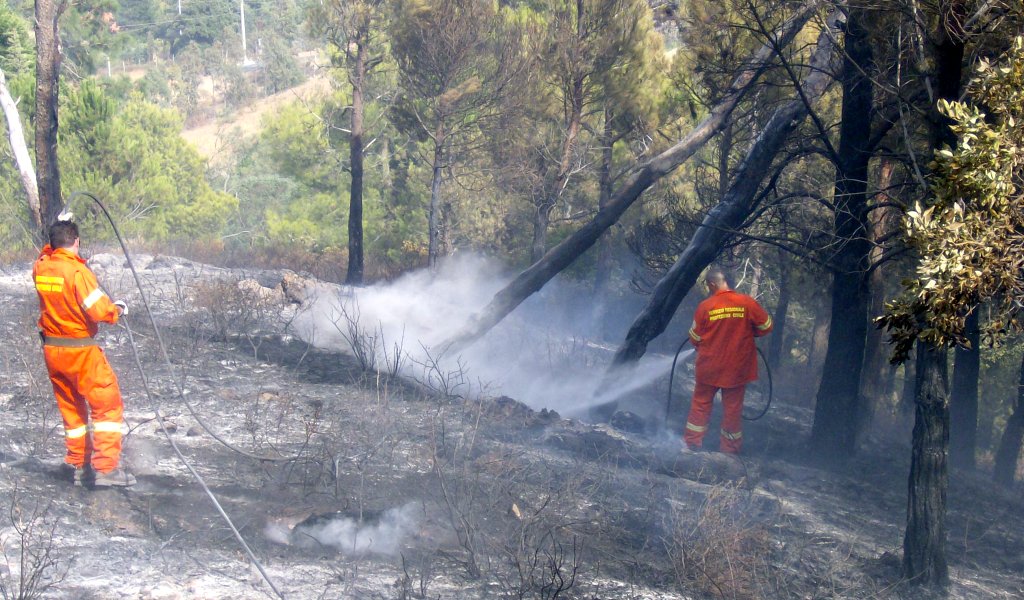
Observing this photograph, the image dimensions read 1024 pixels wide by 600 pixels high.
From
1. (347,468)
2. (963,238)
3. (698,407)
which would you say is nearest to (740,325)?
(698,407)

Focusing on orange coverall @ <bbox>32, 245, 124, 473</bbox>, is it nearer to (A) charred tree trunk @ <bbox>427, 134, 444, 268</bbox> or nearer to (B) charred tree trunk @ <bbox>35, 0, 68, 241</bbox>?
(B) charred tree trunk @ <bbox>35, 0, 68, 241</bbox>

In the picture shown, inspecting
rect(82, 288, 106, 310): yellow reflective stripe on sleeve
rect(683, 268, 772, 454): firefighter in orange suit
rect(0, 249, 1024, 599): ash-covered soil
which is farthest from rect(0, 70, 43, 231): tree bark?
rect(683, 268, 772, 454): firefighter in orange suit

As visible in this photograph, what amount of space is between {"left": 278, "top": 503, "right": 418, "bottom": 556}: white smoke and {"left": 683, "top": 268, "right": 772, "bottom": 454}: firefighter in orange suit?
387 centimetres

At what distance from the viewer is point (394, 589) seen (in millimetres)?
4559

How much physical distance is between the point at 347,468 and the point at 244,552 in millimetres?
1619

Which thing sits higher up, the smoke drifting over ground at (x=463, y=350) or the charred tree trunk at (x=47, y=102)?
the charred tree trunk at (x=47, y=102)

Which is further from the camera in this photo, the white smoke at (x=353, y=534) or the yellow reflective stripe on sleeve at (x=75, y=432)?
the yellow reflective stripe on sleeve at (x=75, y=432)

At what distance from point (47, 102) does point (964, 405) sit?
14.4 metres

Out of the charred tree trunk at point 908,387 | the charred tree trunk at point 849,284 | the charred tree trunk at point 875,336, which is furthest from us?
the charred tree trunk at point 908,387

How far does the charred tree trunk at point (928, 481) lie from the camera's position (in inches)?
208

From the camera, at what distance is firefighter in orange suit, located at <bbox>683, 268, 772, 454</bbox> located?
8.14 meters

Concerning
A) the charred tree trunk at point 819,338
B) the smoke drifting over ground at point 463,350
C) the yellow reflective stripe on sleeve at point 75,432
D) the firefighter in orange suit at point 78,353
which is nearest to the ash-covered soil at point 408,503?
the firefighter in orange suit at point 78,353

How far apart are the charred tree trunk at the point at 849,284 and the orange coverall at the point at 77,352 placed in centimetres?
614

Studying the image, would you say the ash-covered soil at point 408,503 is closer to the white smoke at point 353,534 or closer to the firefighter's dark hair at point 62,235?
the white smoke at point 353,534
